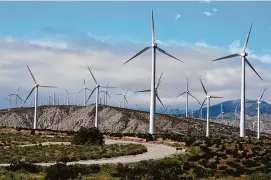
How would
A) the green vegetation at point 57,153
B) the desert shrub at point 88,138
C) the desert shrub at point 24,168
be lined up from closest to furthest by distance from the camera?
the desert shrub at point 24,168, the green vegetation at point 57,153, the desert shrub at point 88,138

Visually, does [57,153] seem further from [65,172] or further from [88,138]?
[65,172]

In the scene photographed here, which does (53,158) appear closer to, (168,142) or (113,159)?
(113,159)

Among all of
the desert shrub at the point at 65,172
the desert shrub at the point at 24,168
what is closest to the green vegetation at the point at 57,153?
the desert shrub at the point at 24,168

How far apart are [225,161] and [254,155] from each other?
21.6ft

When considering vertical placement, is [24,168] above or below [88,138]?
below

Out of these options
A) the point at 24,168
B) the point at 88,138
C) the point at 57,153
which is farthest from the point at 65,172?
the point at 88,138

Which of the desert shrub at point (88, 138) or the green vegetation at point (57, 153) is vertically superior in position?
the desert shrub at point (88, 138)

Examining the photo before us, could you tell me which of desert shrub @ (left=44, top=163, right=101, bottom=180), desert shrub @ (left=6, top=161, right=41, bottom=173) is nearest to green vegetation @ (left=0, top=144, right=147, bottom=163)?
desert shrub @ (left=6, top=161, right=41, bottom=173)

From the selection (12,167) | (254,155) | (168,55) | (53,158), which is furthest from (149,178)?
(168,55)

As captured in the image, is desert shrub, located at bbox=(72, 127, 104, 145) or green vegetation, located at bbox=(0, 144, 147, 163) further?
desert shrub, located at bbox=(72, 127, 104, 145)

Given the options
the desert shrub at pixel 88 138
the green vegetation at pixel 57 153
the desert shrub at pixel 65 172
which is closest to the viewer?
the desert shrub at pixel 65 172

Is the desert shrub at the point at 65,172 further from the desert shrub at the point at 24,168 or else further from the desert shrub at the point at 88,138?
the desert shrub at the point at 88,138

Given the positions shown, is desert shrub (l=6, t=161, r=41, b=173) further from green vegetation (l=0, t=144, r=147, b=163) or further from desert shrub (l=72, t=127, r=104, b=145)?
desert shrub (l=72, t=127, r=104, b=145)

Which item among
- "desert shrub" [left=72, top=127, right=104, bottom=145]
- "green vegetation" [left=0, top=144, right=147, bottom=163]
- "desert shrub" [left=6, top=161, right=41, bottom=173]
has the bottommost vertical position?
"desert shrub" [left=6, top=161, right=41, bottom=173]
